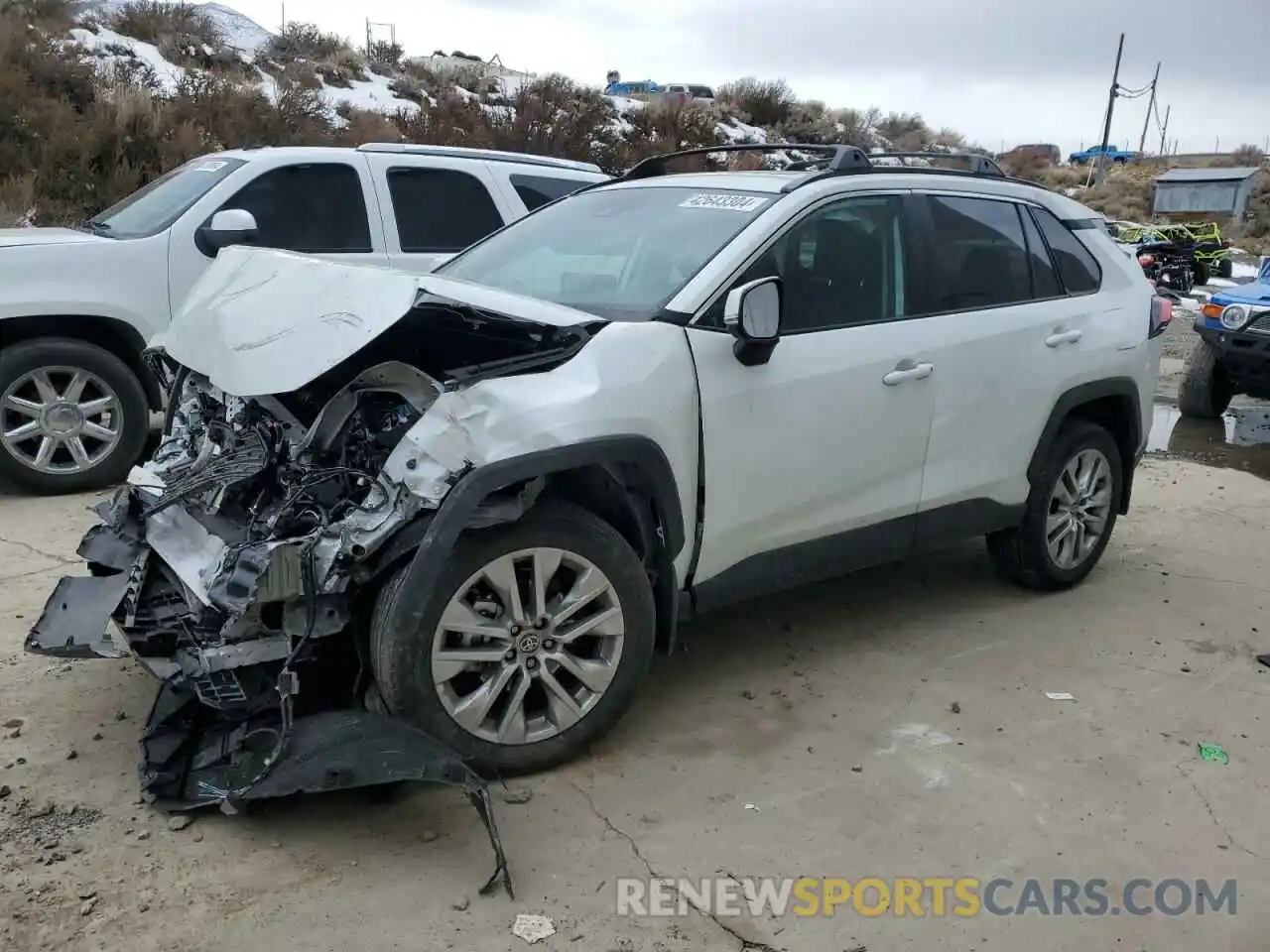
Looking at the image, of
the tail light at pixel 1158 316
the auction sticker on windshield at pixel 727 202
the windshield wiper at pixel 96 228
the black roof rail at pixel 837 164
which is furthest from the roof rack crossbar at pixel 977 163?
the windshield wiper at pixel 96 228

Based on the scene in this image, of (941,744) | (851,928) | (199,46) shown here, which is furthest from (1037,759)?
(199,46)

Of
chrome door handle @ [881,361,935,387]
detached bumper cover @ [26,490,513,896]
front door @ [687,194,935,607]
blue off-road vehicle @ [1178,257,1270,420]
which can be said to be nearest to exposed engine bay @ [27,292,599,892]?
detached bumper cover @ [26,490,513,896]

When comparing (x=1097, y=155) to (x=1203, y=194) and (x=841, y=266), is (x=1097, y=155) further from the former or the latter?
(x=841, y=266)

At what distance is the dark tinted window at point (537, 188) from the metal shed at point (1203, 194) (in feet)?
96.5

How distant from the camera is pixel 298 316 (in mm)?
3434

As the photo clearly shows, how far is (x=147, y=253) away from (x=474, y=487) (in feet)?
14.0

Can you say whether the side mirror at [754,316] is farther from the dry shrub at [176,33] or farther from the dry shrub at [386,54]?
the dry shrub at [386,54]

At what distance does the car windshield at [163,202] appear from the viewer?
6609 mm

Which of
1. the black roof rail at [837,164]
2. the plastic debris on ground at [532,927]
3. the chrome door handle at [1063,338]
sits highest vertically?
the black roof rail at [837,164]

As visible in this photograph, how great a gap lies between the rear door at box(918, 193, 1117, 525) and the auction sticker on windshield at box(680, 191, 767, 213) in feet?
2.66

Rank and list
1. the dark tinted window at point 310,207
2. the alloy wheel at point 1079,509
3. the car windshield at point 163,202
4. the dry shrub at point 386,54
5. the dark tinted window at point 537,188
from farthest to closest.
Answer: the dry shrub at point 386,54, the dark tinted window at point 537,188, the dark tinted window at point 310,207, the car windshield at point 163,202, the alloy wheel at point 1079,509

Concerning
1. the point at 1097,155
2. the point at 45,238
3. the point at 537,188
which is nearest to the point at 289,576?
the point at 45,238

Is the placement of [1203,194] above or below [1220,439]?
above

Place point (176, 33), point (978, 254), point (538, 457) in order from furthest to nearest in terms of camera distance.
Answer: point (176, 33)
point (978, 254)
point (538, 457)
